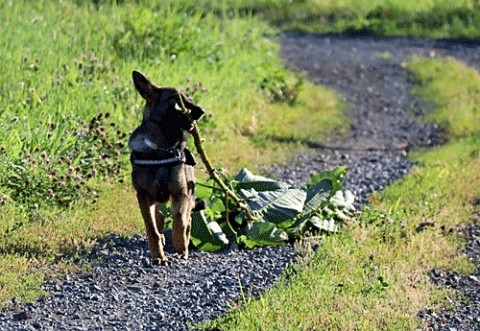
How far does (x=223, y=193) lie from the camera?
8711 mm

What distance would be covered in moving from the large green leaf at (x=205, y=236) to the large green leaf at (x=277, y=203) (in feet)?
1.35

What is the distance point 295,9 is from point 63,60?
47.7ft

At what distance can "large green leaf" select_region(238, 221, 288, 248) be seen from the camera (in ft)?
27.8

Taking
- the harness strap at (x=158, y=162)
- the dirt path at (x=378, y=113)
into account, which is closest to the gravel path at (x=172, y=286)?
the dirt path at (x=378, y=113)

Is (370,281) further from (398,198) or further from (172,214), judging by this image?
(398,198)

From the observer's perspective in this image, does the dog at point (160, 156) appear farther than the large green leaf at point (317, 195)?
No

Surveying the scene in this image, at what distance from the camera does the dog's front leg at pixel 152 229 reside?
7.81m

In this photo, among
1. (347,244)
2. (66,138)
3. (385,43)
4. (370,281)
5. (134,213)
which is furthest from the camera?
(385,43)

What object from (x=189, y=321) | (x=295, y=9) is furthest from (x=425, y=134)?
(x=295, y=9)

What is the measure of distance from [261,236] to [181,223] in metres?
0.75

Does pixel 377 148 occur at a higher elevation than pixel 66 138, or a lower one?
lower

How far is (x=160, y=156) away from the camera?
778 cm

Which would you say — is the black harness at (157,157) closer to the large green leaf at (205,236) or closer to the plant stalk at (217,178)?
the plant stalk at (217,178)

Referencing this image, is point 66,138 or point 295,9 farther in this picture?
point 295,9
